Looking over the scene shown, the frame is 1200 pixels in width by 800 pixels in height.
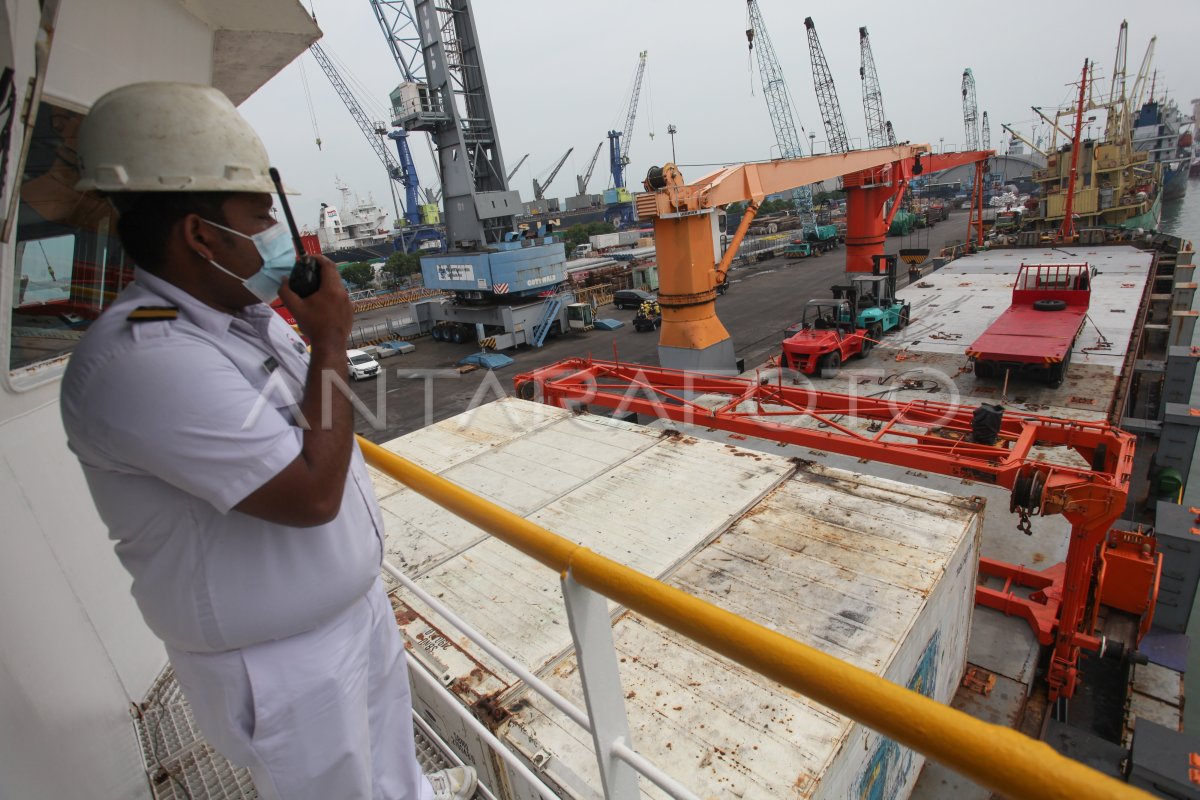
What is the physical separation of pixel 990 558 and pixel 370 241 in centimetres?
8401

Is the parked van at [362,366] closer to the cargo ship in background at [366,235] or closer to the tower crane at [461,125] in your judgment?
the tower crane at [461,125]

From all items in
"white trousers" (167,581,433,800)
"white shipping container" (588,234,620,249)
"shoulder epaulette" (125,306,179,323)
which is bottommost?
"white shipping container" (588,234,620,249)

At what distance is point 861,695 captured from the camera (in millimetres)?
979

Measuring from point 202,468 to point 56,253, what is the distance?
182cm

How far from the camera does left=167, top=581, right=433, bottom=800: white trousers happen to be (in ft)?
4.96

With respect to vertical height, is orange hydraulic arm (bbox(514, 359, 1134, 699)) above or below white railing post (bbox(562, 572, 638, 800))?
below

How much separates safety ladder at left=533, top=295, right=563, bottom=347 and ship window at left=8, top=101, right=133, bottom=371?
75.2ft

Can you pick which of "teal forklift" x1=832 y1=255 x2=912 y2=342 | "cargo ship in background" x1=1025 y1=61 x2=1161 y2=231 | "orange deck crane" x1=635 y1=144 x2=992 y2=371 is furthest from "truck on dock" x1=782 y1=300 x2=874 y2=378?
"cargo ship in background" x1=1025 y1=61 x2=1161 y2=231

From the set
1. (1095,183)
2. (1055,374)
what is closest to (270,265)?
(1055,374)

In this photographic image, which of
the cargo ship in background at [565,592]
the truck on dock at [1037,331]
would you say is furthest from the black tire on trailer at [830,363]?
the cargo ship in background at [565,592]

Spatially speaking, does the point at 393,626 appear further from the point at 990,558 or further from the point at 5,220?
the point at 990,558

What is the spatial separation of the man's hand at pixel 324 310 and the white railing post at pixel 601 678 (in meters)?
0.82

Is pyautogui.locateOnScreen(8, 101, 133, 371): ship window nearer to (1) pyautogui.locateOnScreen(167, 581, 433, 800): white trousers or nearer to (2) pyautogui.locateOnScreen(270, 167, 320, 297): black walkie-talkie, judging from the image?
(2) pyautogui.locateOnScreen(270, 167, 320, 297): black walkie-talkie

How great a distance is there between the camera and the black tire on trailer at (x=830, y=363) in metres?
15.4
